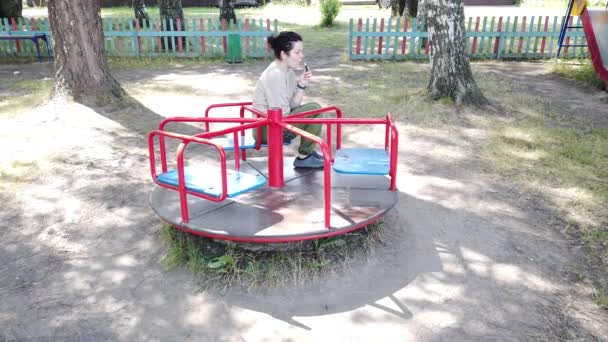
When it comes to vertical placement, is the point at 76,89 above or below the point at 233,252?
above

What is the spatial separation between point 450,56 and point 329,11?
12.8 metres

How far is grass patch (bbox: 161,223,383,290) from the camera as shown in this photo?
3432 millimetres

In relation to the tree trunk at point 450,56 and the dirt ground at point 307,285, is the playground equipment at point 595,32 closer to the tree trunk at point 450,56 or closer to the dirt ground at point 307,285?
the tree trunk at point 450,56

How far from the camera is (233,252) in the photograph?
366 cm

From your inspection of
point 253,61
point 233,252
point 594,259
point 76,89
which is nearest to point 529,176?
point 594,259

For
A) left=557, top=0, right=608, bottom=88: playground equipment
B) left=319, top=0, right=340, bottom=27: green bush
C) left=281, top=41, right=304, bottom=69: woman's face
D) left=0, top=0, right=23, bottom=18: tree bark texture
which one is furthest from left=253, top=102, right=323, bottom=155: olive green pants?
left=319, top=0, right=340, bottom=27: green bush

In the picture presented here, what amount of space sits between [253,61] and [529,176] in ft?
27.3

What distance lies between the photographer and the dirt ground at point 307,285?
299 cm

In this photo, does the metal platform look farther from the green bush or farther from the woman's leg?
the green bush

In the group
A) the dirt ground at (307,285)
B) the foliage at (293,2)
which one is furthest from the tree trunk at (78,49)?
the foliage at (293,2)

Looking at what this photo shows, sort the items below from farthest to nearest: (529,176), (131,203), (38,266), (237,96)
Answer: (237,96) < (529,176) < (131,203) < (38,266)

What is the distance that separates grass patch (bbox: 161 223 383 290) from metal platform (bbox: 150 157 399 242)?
0.75 ft

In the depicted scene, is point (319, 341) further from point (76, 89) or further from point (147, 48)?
point (147, 48)

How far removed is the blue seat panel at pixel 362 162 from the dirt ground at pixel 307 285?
0.56m
